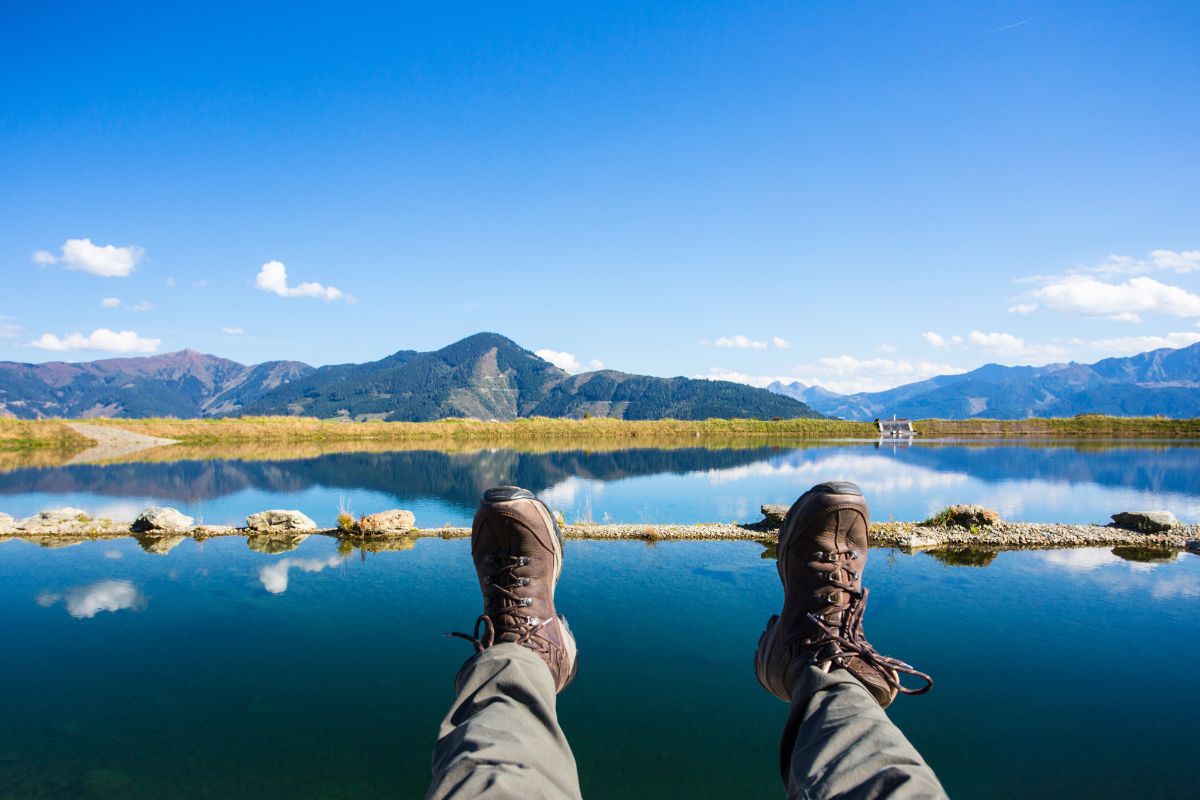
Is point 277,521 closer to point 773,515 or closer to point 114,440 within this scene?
point 773,515

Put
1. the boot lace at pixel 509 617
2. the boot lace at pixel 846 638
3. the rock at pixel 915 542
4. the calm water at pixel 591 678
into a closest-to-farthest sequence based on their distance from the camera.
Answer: the boot lace at pixel 846 638
the boot lace at pixel 509 617
the calm water at pixel 591 678
the rock at pixel 915 542

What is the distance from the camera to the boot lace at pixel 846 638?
114 inches

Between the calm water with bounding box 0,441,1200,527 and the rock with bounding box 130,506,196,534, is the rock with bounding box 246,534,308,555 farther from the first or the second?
the rock with bounding box 130,506,196,534

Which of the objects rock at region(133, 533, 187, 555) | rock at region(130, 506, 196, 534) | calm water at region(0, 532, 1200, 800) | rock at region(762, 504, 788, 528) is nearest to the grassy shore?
rock at region(130, 506, 196, 534)

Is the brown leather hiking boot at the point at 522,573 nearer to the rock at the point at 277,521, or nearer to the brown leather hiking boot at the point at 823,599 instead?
the brown leather hiking boot at the point at 823,599

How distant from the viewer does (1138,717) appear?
4.64 meters

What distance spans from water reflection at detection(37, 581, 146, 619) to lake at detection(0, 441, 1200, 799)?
50mm

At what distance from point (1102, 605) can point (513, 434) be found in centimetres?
4707

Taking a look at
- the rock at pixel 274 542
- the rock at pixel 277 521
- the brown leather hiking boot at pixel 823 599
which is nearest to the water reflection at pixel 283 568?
the rock at pixel 274 542

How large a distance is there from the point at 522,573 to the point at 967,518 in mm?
11799

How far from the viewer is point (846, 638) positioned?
303cm

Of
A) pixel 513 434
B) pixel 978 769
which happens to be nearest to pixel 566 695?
pixel 978 769

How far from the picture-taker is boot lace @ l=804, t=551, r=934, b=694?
2898 mm

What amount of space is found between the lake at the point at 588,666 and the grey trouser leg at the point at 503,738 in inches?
67.3
